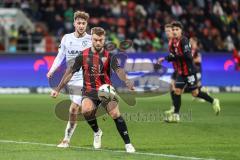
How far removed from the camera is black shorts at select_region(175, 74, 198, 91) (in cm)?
1620

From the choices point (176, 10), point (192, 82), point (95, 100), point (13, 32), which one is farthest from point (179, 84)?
point (176, 10)

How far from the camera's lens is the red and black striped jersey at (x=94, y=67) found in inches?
433

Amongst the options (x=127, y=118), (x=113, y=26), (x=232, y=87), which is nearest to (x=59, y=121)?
(x=127, y=118)

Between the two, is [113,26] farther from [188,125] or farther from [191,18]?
[188,125]

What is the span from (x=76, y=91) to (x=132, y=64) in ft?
42.8

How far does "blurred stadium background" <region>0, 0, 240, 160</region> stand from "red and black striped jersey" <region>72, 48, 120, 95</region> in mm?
1115

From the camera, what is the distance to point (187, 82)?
53.3ft

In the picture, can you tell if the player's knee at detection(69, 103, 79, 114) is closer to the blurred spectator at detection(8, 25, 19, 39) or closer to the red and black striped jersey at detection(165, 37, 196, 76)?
the red and black striped jersey at detection(165, 37, 196, 76)

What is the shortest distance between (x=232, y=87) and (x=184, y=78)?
10.6 m

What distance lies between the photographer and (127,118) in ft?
55.4

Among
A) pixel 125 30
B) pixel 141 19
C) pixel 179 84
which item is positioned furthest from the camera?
pixel 141 19

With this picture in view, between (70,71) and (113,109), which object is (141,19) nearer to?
(70,71)

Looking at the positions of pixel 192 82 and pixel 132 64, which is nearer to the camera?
pixel 192 82

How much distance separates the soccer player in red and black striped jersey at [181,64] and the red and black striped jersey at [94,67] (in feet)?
16.3
